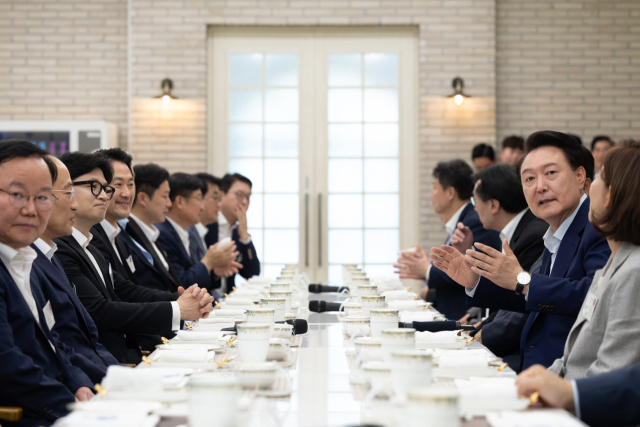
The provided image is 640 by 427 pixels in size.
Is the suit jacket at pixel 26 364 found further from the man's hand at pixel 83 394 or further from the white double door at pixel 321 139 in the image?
the white double door at pixel 321 139

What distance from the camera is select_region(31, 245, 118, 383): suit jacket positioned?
227 centimetres

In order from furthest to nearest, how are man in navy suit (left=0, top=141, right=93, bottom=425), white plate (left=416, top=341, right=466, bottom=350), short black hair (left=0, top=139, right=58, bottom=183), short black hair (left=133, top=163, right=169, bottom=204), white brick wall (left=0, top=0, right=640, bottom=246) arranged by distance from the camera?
1. white brick wall (left=0, top=0, right=640, bottom=246)
2. short black hair (left=133, top=163, right=169, bottom=204)
3. white plate (left=416, top=341, right=466, bottom=350)
4. short black hair (left=0, top=139, right=58, bottom=183)
5. man in navy suit (left=0, top=141, right=93, bottom=425)

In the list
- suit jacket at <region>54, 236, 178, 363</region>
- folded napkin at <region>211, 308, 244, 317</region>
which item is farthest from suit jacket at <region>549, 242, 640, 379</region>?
suit jacket at <region>54, 236, 178, 363</region>

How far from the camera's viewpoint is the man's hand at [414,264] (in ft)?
14.6

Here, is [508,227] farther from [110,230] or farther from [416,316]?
[110,230]

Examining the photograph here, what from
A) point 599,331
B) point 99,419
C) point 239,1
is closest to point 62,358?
point 99,419

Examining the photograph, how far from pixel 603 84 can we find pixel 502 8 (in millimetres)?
1393

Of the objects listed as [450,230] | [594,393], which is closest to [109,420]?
[594,393]

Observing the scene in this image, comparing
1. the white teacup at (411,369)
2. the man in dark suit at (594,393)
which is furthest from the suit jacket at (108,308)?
the man in dark suit at (594,393)

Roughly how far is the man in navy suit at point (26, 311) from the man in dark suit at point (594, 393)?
4.35 feet

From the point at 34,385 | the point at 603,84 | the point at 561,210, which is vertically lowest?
the point at 34,385

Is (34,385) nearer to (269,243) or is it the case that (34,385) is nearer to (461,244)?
(461,244)

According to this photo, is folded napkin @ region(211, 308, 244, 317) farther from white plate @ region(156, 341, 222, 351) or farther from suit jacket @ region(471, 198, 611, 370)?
suit jacket @ region(471, 198, 611, 370)

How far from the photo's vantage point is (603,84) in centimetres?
720
